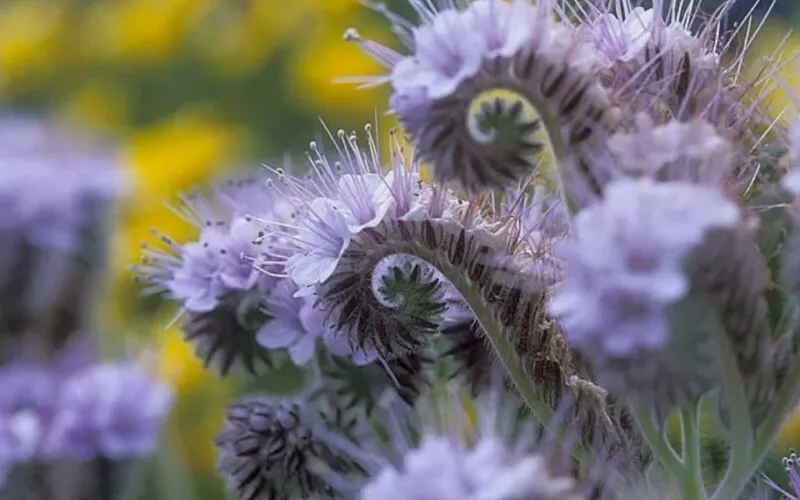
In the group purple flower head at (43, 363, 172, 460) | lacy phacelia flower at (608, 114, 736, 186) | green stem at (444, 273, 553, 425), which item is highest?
lacy phacelia flower at (608, 114, 736, 186)

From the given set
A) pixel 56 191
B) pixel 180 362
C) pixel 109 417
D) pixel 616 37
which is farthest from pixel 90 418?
pixel 616 37

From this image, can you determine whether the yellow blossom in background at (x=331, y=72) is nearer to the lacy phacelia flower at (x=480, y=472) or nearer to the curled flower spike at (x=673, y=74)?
the curled flower spike at (x=673, y=74)

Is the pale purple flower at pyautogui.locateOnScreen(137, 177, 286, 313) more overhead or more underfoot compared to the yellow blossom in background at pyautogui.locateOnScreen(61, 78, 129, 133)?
more underfoot

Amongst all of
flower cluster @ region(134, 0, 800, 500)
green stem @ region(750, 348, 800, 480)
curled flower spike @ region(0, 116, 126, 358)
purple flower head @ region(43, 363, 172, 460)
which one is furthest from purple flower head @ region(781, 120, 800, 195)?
curled flower spike @ region(0, 116, 126, 358)

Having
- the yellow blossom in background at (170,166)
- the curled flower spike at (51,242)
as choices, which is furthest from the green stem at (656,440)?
the yellow blossom in background at (170,166)

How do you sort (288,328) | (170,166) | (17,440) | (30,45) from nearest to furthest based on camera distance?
(288,328), (17,440), (170,166), (30,45)

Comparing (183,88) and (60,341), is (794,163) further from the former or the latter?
(183,88)

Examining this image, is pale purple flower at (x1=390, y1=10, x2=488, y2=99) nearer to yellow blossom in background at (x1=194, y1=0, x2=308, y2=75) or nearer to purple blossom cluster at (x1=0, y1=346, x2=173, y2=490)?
purple blossom cluster at (x1=0, y1=346, x2=173, y2=490)
